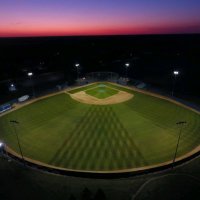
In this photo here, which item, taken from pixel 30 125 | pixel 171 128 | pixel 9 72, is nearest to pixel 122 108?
pixel 171 128

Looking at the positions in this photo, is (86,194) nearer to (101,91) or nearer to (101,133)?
(101,133)

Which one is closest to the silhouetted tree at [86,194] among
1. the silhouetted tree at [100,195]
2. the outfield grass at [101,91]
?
the silhouetted tree at [100,195]

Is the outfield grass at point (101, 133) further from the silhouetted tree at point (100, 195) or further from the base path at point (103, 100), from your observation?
the silhouetted tree at point (100, 195)

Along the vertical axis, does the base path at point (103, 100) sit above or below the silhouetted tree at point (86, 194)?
below

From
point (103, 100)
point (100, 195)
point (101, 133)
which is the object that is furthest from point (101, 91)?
point (100, 195)

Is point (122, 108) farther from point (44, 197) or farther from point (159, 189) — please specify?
point (44, 197)

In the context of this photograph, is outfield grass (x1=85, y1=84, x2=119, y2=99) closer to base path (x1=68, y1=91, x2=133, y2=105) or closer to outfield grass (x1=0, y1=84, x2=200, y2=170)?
base path (x1=68, y1=91, x2=133, y2=105)
